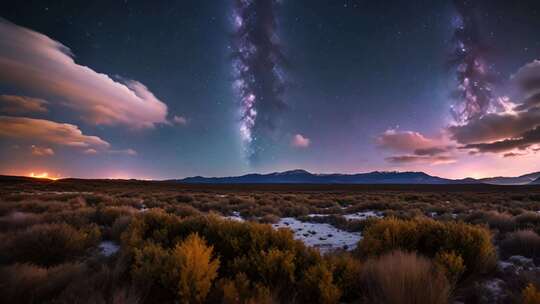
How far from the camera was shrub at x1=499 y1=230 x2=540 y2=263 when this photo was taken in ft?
18.9

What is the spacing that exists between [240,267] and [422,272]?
2.49m

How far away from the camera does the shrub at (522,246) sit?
5.76 meters

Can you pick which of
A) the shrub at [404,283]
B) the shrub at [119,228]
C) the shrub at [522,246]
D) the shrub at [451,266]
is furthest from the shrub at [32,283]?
the shrub at [522,246]

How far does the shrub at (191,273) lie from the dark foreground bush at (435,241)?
3.16m

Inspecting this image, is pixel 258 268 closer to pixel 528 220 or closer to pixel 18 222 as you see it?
pixel 18 222

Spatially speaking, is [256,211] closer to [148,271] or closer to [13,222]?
[13,222]

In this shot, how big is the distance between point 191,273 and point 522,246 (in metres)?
7.16

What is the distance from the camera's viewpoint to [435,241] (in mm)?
5332

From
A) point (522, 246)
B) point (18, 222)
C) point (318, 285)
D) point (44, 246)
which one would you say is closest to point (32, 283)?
point (44, 246)

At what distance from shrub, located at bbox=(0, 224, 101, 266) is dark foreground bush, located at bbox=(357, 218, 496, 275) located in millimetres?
5694

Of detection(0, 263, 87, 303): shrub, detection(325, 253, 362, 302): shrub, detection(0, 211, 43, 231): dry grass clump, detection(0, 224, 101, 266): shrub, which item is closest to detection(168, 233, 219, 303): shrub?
detection(0, 263, 87, 303): shrub

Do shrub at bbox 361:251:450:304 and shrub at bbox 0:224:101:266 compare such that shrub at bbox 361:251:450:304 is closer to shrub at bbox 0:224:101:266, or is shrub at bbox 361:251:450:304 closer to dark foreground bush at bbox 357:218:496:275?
dark foreground bush at bbox 357:218:496:275

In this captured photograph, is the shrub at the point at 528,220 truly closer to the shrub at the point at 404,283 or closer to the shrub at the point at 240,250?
the shrub at the point at 404,283

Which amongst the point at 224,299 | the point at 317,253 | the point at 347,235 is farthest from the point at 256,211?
the point at 224,299
